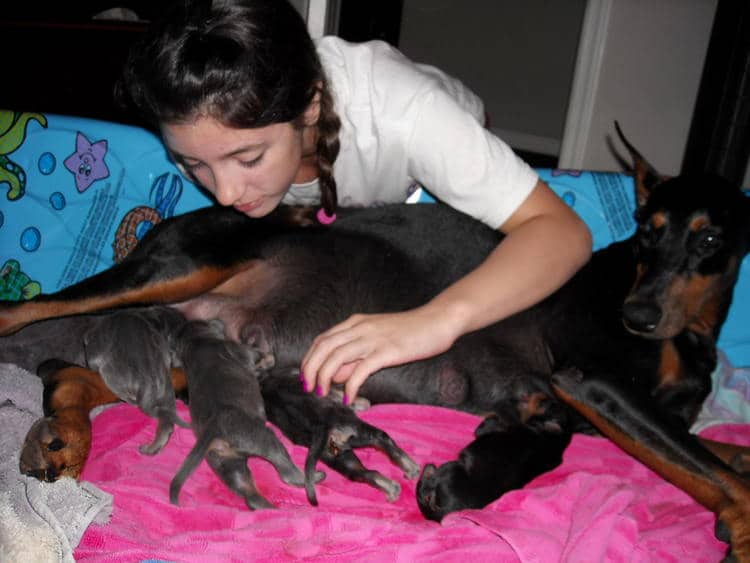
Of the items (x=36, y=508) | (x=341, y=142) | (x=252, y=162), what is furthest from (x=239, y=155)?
(x=36, y=508)

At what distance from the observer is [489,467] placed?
1.86m

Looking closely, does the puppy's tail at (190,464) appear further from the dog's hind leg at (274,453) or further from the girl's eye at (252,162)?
the girl's eye at (252,162)

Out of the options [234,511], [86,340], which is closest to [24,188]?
[86,340]

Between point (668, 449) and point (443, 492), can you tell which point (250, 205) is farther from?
point (668, 449)

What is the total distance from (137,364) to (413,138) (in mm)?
1000

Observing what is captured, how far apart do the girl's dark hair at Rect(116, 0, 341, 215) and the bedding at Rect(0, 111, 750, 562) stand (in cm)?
94

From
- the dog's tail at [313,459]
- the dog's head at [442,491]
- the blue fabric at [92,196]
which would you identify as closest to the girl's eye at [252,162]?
the dog's tail at [313,459]

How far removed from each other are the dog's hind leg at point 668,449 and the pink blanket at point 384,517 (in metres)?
0.09

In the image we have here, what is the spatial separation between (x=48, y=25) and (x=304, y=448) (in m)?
2.98

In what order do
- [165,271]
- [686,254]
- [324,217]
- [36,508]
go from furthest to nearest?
[324,217] → [165,271] → [686,254] → [36,508]

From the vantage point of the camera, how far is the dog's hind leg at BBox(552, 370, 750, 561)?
1.72 metres

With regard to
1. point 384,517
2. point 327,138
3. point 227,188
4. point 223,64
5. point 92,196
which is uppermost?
point 223,64

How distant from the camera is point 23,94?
414cm

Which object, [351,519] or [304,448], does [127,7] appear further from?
[351,519]
